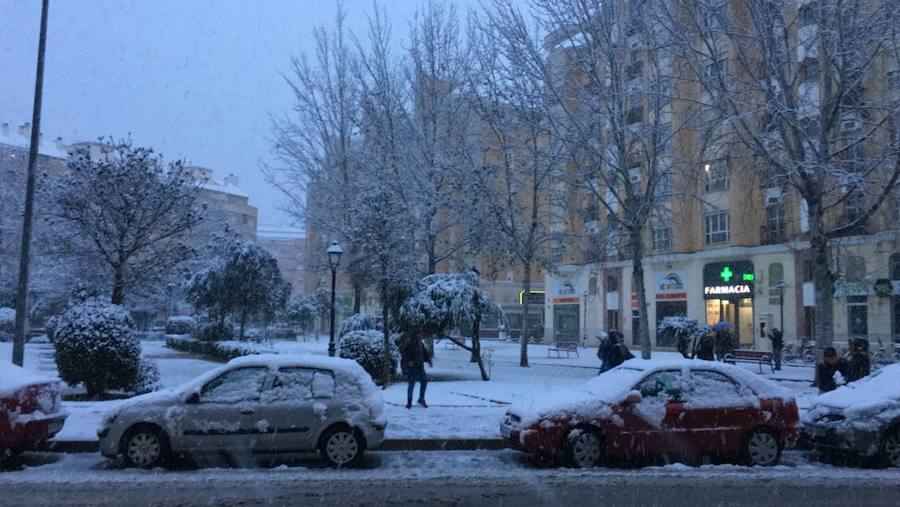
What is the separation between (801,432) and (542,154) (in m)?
15.7

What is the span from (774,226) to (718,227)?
369 centimetres

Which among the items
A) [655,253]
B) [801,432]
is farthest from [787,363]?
[801,432]

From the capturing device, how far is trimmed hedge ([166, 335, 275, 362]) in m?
22.6

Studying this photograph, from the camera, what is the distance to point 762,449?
9555 millimetres

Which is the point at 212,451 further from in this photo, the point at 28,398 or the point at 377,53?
the point at 377,53

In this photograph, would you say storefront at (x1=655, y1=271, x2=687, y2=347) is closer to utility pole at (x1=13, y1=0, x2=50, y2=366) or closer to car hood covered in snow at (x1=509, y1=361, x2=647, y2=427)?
car hood covered in snow at (x1=509, y1=361, x2=647, y2=427)

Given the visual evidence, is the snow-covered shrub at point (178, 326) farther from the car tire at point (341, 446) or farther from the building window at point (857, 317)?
the car tire at point (341, 446)

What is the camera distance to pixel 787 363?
31.0 metres

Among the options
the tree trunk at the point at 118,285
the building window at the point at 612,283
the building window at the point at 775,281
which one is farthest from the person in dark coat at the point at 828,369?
the building window at the point at 612,283

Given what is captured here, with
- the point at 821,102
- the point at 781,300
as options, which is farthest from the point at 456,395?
the point at 781,300

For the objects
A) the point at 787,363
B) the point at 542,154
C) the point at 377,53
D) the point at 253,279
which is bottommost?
the point at 787,363

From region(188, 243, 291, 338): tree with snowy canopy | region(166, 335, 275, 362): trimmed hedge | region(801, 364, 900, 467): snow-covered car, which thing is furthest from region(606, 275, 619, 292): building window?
region(801, 364, 900, 467): snow-covered car

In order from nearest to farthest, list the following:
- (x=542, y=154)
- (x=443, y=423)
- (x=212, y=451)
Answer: (x=212, y=451) < (x=443, y=423) < (x=542, y=154)

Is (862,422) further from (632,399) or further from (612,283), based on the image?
(612,283)
